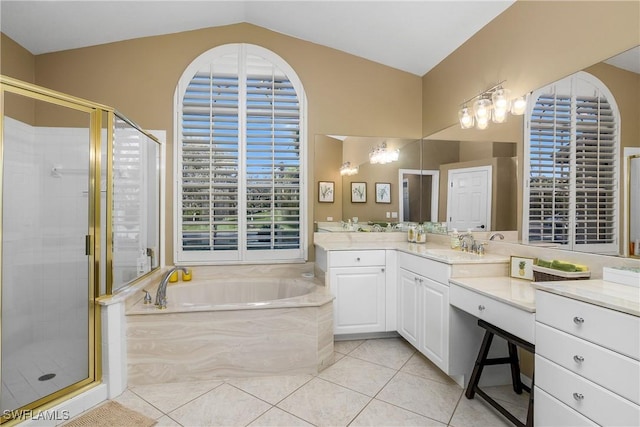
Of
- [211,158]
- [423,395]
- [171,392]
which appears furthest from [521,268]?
[211,158]

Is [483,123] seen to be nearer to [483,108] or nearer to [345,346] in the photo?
[483,108]

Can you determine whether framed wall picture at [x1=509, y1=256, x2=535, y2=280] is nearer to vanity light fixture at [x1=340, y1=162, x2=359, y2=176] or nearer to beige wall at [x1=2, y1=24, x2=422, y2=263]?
vanity light fixture at [x1=340, y1=162, x2=359, y2=176]

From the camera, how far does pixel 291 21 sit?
3104mm

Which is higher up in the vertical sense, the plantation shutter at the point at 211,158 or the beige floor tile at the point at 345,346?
the plantation shutter at the point at 211,158

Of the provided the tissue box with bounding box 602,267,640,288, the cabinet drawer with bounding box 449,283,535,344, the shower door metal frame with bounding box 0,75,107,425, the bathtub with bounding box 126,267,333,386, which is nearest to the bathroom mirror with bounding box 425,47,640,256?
the tissue box with bounding box 602,267,640,288

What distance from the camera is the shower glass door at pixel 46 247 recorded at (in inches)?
72.3

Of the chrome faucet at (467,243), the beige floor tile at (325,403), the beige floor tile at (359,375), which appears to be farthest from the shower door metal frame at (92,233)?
the chrome faucet at (467,243)

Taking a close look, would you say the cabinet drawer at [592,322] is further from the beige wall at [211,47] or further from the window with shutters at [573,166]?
the beige wall at [211,47]

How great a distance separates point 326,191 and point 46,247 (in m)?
2.32

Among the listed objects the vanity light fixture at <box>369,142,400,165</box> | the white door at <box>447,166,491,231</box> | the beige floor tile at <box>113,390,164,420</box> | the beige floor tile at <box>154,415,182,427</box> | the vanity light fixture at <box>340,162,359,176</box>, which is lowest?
the beige floor tile at <box>113,390,164,420</box>

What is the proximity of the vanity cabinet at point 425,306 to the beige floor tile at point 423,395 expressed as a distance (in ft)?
0.50

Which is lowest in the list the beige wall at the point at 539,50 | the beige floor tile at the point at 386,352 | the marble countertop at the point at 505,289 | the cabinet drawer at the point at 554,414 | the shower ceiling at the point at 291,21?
the beige floor tile at the point at 386,352

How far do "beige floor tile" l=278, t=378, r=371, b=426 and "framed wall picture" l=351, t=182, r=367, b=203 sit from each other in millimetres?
1805

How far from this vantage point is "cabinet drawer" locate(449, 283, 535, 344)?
Answer: 157 cm
